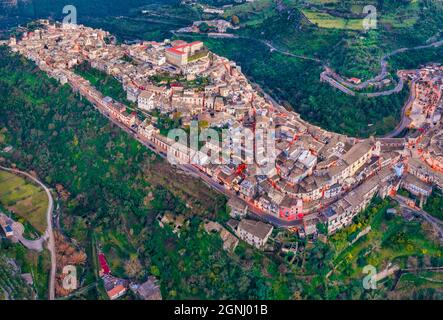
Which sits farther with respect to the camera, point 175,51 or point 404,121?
point 175,51

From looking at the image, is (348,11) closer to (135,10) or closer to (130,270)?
(135,10)

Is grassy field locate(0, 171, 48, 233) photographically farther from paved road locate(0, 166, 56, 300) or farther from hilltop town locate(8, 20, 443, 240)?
hilltop town locate(8, 20, 443, 240)

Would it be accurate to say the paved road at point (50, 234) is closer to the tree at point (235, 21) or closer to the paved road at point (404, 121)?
the paved road at point (404, 121)

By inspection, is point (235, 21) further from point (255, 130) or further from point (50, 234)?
point (50, 234)

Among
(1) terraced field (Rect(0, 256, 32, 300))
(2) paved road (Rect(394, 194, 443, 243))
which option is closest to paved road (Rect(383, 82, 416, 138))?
(2) paved road (Rect(394, 194, 443, 243))

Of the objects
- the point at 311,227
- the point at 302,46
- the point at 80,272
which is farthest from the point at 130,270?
the point at 302,46

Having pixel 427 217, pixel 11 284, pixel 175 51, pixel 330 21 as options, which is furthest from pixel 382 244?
pixel 330 21

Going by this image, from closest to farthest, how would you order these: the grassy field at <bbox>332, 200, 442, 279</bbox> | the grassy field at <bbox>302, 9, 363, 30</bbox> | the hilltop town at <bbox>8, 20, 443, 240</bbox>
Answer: the grassy field at <bbox>332, 200, 442, 279</bbox> < the hilltop town at <bbox>8, 20, 443, 240</bbox> < the grassy field at <bbox>302, 9, 363, 30</bbox>
